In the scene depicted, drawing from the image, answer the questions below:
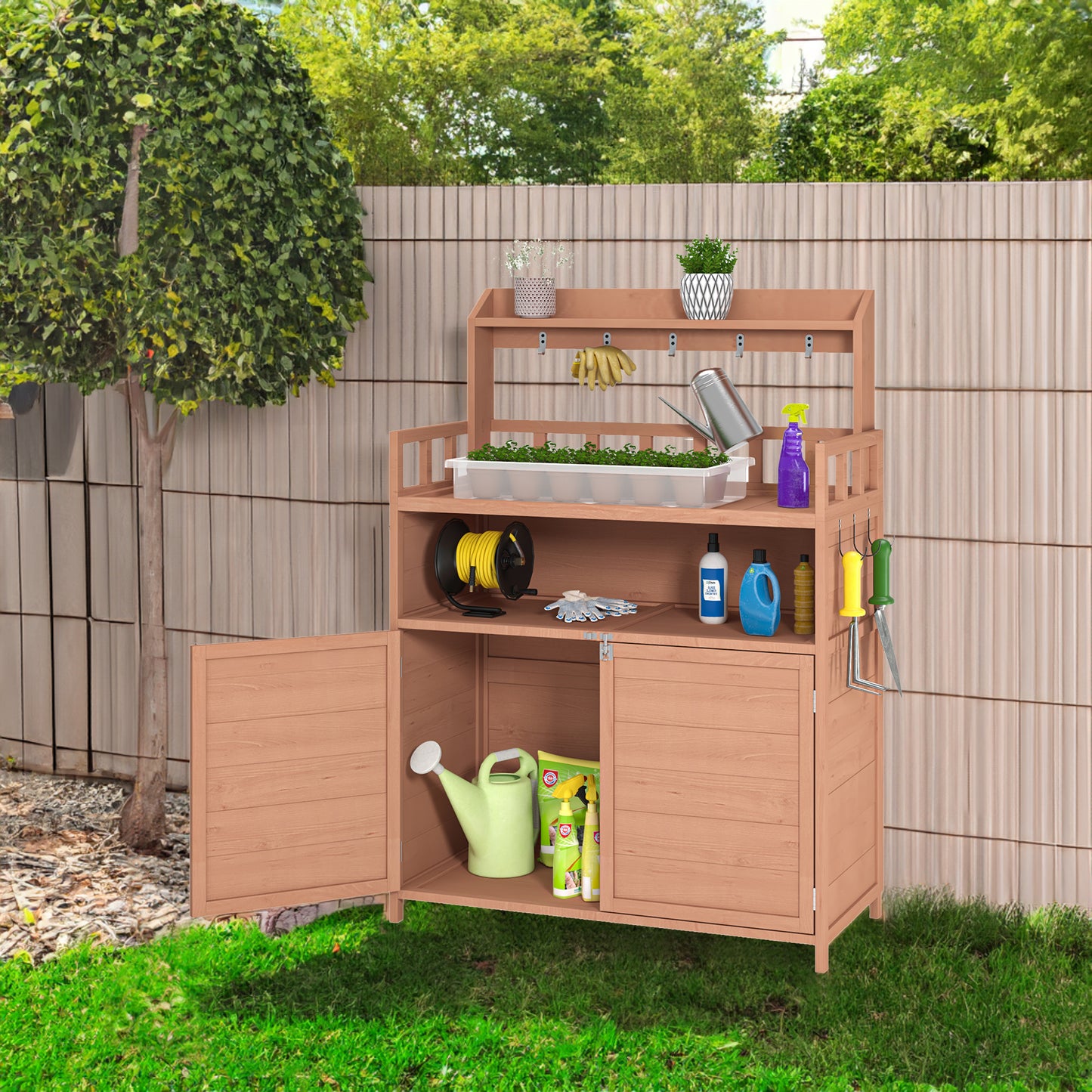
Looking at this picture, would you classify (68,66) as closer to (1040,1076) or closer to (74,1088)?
(74,1088)

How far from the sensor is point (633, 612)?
168 inches

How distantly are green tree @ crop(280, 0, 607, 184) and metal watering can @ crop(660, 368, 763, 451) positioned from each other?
10524mm

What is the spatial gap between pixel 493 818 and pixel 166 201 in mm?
2173

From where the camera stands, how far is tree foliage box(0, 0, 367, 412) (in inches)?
167

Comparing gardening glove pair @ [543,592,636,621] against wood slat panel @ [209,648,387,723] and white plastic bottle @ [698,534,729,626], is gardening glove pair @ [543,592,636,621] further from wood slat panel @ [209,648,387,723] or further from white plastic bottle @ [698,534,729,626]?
wood slat panel @ [209,648,387,723]

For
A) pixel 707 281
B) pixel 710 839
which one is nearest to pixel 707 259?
pixel 707 281

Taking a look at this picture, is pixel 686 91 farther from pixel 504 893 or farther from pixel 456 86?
pixel 504 893

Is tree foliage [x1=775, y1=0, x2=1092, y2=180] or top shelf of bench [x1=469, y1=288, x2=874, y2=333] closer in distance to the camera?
top shelf of bench [x1=469, y1=288, x2=874, y2=333]

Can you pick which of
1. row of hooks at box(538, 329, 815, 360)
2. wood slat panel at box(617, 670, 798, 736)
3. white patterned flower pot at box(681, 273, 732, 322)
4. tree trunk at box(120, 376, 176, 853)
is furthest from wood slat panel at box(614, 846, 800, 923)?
tree trunk at box(120, 376, 176, 853)

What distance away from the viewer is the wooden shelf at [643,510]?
377 cm

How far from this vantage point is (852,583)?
3852 mm

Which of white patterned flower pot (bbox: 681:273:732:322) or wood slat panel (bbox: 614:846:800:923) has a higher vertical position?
white patterned flower pot (bbox: 681:273:732:322)

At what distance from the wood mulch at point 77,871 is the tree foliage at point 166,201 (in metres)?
1.64

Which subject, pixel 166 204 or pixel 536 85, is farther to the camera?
pixel 536 85
